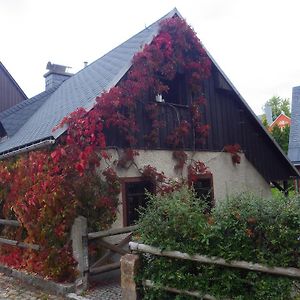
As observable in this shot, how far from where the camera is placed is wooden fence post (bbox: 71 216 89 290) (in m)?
6.93

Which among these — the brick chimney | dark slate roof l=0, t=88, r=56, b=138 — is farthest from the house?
dark slate roof l=0, t=88, r=56, b=138

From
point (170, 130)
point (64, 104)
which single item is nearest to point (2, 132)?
point (64, 104)

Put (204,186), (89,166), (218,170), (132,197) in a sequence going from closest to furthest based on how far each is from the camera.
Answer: (89,166)
(132,197)
(204,186)
(218,170)

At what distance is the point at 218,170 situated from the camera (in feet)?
37.7

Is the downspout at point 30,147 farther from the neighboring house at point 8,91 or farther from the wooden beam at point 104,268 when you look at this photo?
the neighboring house at point 8,91

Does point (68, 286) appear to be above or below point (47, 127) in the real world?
below

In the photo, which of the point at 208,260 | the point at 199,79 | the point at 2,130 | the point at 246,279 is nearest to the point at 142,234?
the point at 208,260

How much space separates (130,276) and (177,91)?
22.5 feet

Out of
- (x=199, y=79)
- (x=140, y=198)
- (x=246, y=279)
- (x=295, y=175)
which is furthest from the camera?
(x=295, y=175)

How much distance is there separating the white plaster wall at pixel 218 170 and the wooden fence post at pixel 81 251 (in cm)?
174

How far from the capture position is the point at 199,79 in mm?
11164

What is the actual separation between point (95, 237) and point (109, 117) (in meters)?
2.80

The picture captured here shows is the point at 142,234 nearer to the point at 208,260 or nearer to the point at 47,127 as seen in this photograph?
the point at 208,260

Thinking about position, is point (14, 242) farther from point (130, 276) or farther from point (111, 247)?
point (130, 276)
